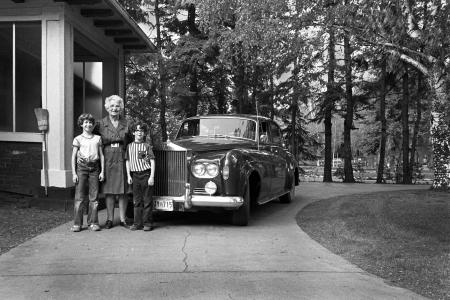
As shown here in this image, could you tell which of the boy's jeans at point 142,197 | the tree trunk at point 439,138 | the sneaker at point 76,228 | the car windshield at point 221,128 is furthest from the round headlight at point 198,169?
the tree trunk at point 439,138

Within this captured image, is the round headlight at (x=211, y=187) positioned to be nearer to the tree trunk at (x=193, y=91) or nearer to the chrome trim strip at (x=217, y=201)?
the chrome trim strip at (x=217, y=201)

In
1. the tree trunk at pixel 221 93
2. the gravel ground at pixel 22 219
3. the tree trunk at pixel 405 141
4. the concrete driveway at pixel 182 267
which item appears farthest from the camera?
the tree trunk at pixel 221 93

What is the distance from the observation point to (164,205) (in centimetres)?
760

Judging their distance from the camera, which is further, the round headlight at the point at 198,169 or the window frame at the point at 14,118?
the window frame at the point at 14,118

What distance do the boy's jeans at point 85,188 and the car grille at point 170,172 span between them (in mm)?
983

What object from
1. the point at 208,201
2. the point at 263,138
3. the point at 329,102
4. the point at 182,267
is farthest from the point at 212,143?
the point at 329,102

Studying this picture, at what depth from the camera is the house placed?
9055mm

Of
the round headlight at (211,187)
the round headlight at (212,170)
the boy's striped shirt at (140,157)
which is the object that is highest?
the boy's striped shirt at (140,157)

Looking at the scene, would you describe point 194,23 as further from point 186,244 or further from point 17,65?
point 186,244

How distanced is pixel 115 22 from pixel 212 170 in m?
5.61

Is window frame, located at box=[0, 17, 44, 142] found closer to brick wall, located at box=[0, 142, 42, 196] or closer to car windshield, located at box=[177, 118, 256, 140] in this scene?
brick wall, located at box=[0, 142, 42, 196]

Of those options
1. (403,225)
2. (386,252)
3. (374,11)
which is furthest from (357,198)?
(386,252)

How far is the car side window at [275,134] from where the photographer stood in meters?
10.4

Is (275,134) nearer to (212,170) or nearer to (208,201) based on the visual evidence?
(212,170)
